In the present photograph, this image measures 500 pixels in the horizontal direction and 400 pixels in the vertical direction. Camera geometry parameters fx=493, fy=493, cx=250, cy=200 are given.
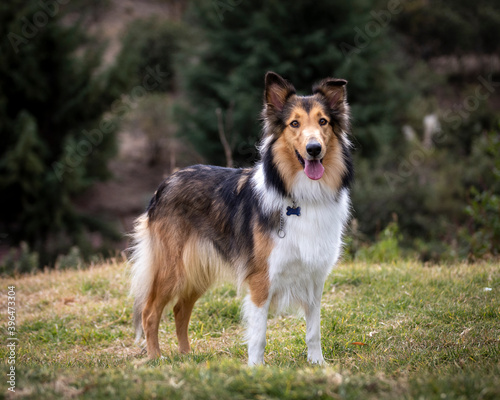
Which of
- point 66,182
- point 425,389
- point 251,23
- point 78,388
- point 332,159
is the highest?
point 251,23

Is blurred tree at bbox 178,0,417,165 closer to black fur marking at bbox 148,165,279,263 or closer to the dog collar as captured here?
black fur marking at bbox 148,165,279,263

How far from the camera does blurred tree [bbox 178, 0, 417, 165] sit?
15.2 m

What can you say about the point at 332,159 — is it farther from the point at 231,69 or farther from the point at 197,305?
the point at 231,69

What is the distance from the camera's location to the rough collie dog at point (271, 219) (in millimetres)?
4020

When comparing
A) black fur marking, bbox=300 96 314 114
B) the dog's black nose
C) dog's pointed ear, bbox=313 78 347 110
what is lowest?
the dog's black nose

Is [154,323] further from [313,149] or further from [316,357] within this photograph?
[313,149]

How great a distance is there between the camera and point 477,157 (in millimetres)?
14023

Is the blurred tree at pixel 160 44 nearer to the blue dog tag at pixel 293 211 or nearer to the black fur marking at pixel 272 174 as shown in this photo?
the black fur marking at pixel 272 174

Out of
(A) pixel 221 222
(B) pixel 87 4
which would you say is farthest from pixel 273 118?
(B) pixel 87 4

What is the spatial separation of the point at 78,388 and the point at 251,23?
14.8 metres
